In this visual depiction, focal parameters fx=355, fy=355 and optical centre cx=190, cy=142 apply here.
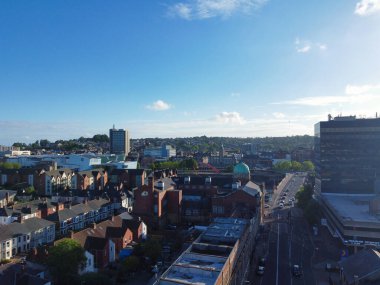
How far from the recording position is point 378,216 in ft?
207

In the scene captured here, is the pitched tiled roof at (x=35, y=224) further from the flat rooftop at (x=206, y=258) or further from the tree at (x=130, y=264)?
the flat rooftop at (x=206, y=258)

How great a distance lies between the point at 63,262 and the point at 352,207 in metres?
57.1

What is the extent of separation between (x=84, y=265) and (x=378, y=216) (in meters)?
50.5

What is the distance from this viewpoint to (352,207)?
236 ft

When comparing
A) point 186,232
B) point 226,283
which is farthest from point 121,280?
point 186,232

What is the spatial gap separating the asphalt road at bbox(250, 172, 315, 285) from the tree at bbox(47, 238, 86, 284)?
22178mm

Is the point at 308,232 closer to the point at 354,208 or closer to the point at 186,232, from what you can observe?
the point at 354,208

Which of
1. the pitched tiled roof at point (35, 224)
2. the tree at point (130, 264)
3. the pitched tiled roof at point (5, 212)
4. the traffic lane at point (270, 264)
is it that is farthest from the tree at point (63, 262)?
the pitched tiled roof at point (5, 212)

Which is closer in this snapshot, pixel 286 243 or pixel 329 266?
pixel 329 266

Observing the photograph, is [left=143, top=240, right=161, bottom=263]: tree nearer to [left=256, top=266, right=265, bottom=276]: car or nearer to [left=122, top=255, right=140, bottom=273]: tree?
[left=122, top=255, right=140, bottom=273]: tree

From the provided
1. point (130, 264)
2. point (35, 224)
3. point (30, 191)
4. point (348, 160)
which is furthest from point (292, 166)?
point (130, 264)

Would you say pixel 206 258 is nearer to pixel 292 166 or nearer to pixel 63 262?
pixel 63 262

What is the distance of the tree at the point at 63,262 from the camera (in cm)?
3962

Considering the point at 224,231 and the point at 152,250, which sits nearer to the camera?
the point at 224,231
